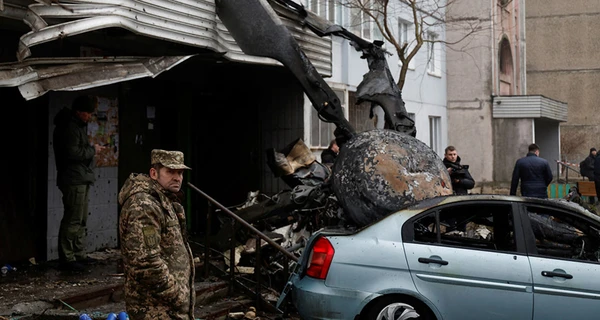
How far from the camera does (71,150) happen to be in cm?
793

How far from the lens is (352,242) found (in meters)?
6.04

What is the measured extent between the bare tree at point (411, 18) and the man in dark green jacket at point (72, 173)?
22.6 ft

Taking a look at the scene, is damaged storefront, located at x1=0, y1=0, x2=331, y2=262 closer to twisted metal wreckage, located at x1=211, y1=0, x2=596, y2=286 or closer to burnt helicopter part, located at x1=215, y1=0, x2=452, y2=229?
burnt helicopter part, located at x1=215, y1=0, x2=452, y2=229

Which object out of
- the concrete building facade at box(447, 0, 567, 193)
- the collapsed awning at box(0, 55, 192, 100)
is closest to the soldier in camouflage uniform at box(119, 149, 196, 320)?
the collapsed awning at box(0, 55, 192, 100)

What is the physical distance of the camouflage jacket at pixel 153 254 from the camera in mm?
4324

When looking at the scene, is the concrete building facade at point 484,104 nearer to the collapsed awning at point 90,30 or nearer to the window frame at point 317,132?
the window frame at point 317,132

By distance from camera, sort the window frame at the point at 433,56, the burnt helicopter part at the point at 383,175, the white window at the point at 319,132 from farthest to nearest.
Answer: the window frame at the point at 433,56
the white window at the point at 319,132
the burnt helicopter part at the point at 383,175

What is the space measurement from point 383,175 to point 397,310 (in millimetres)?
1950

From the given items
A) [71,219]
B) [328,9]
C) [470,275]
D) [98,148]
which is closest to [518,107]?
[328,9]

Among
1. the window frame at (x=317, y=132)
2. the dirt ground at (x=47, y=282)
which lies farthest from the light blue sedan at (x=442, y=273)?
the window frame at (x=317, y=132)

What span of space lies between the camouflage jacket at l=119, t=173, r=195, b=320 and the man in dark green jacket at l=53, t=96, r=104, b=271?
3650mm

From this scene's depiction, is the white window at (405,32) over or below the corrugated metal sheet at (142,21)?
over

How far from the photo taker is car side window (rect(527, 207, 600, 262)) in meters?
6.18

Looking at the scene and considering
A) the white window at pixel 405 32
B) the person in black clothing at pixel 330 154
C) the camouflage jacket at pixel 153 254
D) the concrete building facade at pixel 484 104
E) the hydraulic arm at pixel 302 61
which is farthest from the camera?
the concrete building facade at pixel 484 104
